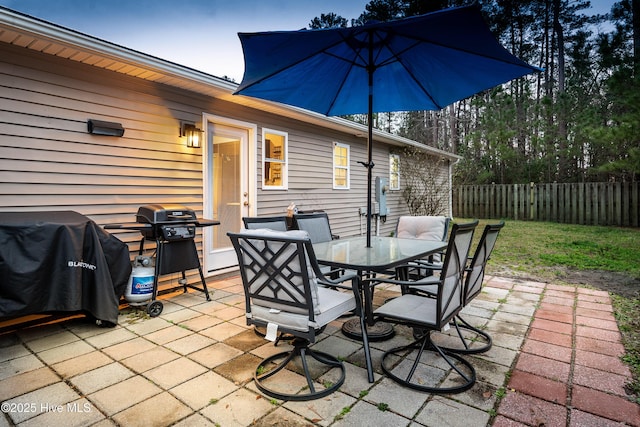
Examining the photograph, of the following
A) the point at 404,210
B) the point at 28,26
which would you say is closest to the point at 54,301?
the point at 28,26

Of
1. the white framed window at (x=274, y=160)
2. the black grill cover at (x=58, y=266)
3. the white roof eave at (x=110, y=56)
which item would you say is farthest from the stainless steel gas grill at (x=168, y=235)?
the white framed window at (x=274, y=160)

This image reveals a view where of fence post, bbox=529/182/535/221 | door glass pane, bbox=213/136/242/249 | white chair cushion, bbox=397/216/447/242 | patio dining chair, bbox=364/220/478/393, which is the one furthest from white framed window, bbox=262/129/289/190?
fence post, bbox=529/182/535/221

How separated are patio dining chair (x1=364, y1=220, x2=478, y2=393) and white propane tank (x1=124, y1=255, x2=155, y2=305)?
7.20ft

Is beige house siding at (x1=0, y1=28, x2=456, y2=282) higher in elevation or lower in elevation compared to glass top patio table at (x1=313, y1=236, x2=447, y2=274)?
higher

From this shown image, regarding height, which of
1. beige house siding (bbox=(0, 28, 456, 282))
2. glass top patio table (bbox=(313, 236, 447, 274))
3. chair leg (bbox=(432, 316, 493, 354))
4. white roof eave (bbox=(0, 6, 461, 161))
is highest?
white roof eave (bbox=(0, 6, 461, 161))

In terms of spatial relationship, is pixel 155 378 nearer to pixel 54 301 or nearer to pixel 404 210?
pixel 54 301

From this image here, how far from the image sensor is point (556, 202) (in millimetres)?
11625

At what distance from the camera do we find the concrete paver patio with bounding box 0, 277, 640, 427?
181 cm

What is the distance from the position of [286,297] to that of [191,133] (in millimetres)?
3104

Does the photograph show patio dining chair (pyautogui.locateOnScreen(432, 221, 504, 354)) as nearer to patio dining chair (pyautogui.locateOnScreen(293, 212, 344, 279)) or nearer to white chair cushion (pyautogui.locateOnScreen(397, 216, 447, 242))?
white chair cushion (pyautogui.locateOnScreen(397, 216, 447, 242))

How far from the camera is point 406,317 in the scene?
2.11 m

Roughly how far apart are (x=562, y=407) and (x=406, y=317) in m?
0.91

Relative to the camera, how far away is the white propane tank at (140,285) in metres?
3.31

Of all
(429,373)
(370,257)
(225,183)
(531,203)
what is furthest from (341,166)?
(531,203)
